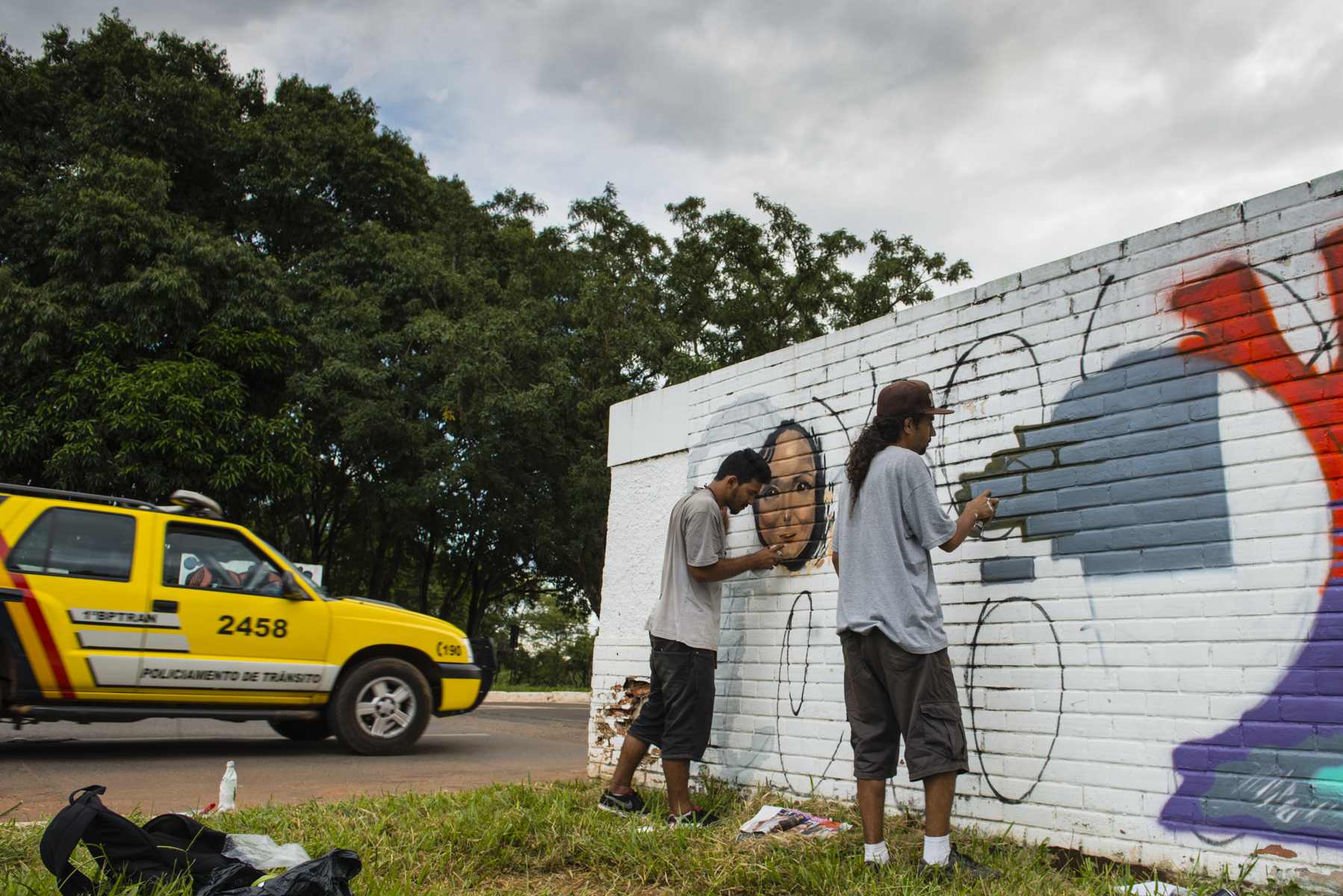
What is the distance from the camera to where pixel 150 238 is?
14422mm

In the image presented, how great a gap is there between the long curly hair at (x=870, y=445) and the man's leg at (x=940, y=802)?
104 cm

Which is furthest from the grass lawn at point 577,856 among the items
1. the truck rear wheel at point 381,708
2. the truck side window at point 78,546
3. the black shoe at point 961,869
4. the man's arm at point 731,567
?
the truck side window at point 78,546

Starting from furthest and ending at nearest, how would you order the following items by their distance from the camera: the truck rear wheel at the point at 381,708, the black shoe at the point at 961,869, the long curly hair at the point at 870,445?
the truck rear wheel at the point at 381,708, the long curly hair at the point at 870,445, the black shoe at the point at 961,869

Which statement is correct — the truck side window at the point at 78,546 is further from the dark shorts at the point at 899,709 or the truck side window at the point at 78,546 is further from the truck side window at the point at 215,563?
the dark shorts at the point at 899,709

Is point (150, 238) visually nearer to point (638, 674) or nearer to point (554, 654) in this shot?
point (638, 674)

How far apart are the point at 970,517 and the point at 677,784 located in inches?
71.3

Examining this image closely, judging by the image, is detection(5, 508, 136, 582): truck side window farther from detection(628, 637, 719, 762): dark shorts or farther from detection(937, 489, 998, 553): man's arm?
detection(937, 489, 998, 553): man's arm

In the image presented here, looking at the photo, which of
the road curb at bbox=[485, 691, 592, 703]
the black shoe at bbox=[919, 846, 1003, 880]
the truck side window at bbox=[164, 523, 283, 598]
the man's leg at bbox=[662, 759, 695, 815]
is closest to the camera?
the black shoe at bbox=[919, 846, 1003, 880]

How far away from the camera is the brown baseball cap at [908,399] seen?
3594 millimetres

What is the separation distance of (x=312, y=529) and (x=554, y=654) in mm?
27084

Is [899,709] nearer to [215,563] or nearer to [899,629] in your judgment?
[899,629]

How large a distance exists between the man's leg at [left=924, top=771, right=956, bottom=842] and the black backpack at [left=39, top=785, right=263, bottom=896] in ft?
7.27

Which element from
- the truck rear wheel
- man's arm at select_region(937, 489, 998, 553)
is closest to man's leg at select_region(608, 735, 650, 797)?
man's arm at select_region(937, 489, 998, 553)

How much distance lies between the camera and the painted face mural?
183 inches
